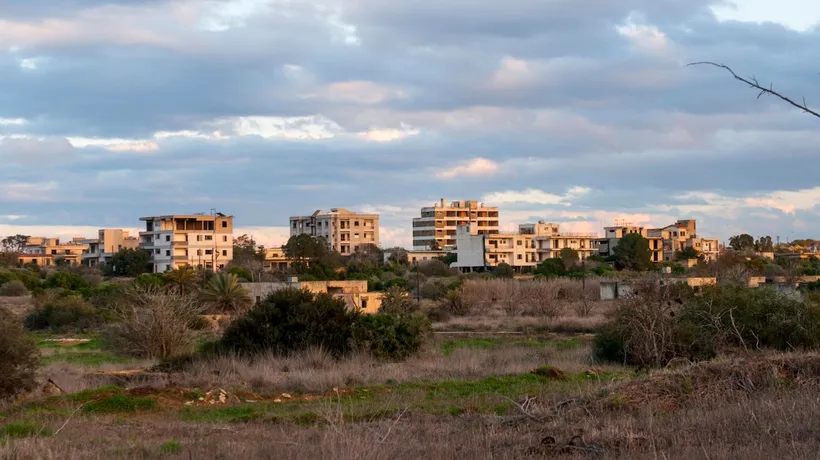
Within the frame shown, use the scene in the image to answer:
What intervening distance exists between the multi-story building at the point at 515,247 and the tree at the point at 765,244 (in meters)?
44.4

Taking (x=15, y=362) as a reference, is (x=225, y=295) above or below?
above

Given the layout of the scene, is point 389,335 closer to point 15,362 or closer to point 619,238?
point 15,362

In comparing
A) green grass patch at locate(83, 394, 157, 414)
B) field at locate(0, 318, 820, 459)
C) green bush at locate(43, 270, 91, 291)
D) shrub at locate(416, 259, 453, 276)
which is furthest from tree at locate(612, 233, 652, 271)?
green grass patch at locate(83, 394, 157, 414)

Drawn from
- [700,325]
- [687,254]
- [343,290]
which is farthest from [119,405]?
[687,254]

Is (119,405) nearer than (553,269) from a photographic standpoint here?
Yes

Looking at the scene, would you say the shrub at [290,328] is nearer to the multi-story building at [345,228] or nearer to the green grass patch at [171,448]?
the green grass patch at [171,448]

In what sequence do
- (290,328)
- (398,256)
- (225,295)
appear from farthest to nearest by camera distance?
(398,256) < (225,295) < (290,328)

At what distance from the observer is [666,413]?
530 inches

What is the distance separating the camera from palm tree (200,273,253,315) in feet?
195

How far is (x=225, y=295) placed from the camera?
5950cm

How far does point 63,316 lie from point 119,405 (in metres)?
44.6

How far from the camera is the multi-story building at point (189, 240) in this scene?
409 feet

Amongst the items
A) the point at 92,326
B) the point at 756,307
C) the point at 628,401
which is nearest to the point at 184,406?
the point at 628,401

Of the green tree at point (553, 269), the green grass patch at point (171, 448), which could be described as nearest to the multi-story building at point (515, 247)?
the green tree at point (553, 269)
